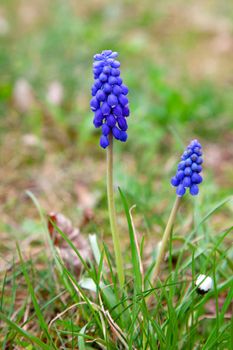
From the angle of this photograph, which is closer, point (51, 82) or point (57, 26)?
point (51, 82)

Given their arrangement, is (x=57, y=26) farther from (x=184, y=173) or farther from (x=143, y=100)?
(x=184, y=173)

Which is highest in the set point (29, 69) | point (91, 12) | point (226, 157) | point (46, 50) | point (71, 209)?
point (91, 12)

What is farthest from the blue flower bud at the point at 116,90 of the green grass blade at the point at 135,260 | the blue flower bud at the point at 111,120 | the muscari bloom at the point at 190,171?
the green grass blade at the point at 135,260

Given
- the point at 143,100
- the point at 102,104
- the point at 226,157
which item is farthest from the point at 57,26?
the point at 102,104

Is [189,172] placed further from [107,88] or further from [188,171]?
[107,88]

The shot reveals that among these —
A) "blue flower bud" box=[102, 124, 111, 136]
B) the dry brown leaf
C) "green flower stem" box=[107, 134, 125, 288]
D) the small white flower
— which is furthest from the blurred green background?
"blue flower bud" box=[102, 124, 111, 136]

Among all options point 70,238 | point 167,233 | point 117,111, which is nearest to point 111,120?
point 117,111

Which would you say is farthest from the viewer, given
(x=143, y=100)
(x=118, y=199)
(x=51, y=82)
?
(x=51, y=82)
